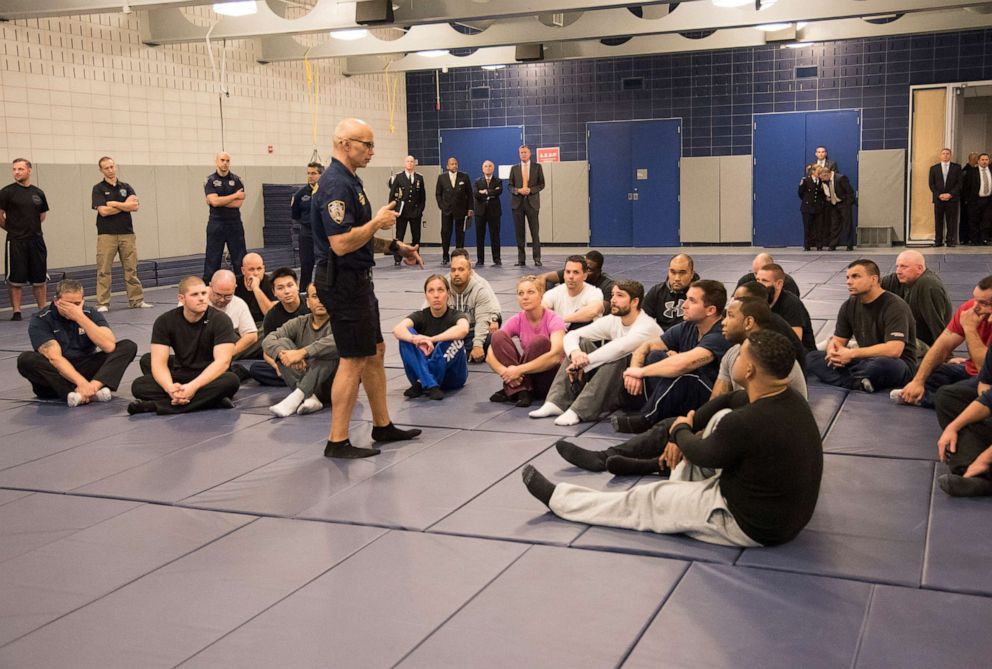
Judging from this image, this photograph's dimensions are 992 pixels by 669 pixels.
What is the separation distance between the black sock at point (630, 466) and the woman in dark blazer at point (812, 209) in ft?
50.1

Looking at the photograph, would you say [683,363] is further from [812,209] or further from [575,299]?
[812,209]

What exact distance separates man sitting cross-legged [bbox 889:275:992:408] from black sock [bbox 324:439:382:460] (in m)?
3.26

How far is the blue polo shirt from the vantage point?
7414 millimetres

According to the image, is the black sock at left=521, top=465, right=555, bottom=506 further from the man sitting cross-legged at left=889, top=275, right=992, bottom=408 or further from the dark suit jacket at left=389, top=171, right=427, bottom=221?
the dark suit jacket at left=389, top=171, right=427, bottom=221

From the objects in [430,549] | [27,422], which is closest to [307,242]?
[27,422]

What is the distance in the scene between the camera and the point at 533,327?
720 centimetres

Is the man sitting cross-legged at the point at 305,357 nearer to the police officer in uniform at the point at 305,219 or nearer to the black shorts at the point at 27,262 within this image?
the police officer in uniform at the point at 305,219

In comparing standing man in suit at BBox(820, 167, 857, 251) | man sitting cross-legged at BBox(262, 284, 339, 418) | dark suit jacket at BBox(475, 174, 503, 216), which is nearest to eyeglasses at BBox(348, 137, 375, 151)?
man sitting cross-legged at BBox(262, 284, 339, 418)

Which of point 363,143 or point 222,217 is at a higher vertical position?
point 363,143

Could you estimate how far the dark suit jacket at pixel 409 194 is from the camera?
1827cm

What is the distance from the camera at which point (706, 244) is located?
846 inches

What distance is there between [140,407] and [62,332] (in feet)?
3.41

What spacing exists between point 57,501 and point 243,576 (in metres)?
1.63

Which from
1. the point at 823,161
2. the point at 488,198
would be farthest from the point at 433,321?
the point at 823,161
